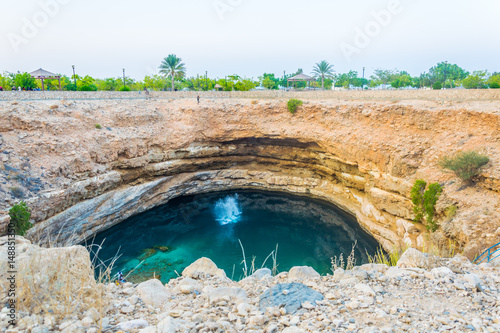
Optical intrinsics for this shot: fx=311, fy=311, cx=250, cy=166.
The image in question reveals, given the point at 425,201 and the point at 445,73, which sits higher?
the point at 445,73

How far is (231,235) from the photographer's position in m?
24.9

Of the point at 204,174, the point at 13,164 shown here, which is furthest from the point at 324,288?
the point at 204,174

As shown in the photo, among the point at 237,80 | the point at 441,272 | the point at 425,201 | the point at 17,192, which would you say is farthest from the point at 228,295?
the point at 237,80

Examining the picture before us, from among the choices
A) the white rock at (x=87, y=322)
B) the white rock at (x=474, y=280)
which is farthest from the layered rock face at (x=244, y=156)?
the white rock at (x=87, y=322)

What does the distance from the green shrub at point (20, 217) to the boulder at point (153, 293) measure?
480 inches

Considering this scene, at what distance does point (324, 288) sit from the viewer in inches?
330

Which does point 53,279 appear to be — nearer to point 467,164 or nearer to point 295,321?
point 295,321

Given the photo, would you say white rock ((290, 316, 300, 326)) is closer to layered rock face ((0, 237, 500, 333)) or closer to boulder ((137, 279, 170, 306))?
layered rock face ((0, 237, 500, 333))

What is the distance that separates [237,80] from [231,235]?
51136 mm

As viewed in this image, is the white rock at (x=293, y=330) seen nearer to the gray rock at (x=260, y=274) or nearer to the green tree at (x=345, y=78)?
the gray rock at (x=260, y=274)

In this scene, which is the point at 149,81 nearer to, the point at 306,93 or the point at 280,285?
the point at 306,93

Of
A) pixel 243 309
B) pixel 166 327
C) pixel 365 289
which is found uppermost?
pixel 166 327

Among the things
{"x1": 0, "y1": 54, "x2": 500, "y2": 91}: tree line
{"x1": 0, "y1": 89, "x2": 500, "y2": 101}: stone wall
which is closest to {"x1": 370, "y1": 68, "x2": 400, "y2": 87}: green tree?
{"x1": 0, "y1": 54, "x2": 500, "y2": 91}: tree line

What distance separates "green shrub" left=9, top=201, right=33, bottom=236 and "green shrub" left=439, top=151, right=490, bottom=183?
24.3m
